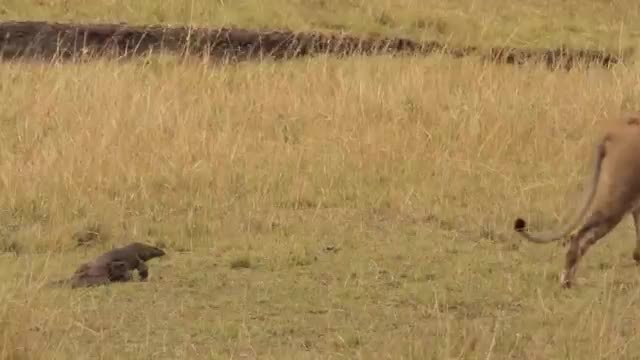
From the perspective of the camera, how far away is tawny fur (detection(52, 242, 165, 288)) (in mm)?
5926

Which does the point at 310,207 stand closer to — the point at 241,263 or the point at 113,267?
the point at 241,263

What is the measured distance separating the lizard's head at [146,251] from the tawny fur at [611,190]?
5.48ft

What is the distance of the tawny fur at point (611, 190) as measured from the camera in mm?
6133

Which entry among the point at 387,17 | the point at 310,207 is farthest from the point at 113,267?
the point at 387,17

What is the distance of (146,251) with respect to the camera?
248 inches

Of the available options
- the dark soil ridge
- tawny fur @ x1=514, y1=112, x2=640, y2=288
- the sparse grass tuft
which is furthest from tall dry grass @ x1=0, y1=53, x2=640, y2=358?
the dark soil ridge

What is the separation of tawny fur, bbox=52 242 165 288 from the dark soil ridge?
7455 millimetres

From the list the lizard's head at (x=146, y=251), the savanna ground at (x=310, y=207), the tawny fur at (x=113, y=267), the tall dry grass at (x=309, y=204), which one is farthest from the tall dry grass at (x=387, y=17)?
the tawny fur at (x=113, y=267)

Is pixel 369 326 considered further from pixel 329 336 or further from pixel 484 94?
pixel 484 94

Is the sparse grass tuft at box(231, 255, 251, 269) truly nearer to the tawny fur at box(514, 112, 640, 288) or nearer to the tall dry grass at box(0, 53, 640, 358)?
the tall dry grass at box(0, 53, 640, 358)

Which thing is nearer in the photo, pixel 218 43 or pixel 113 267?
pixel 113 267

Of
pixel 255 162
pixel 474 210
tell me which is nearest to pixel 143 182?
pixel 255 162

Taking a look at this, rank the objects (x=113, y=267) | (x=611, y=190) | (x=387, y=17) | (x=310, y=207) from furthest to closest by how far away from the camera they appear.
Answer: (x=387, y=17) < (x=310, y=207) < (x=611, y=190) < (x=113, y=267)

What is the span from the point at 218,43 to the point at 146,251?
8729 mm
